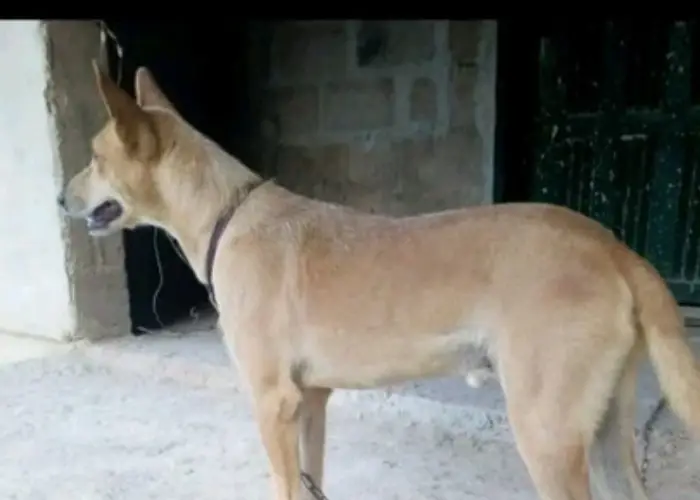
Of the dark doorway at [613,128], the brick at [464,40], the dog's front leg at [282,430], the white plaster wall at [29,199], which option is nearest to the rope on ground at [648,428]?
the dark doorway at [613,128]

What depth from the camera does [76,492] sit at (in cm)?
172

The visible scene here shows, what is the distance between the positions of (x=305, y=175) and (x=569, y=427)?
1.42 meters

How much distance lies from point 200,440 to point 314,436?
41 centimetres

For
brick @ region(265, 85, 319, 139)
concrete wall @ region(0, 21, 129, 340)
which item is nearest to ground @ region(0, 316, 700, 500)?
concrete wall @ region(0, 21, 129, 340)

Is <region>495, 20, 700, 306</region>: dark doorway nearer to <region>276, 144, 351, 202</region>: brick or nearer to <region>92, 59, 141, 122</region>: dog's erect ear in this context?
<region>276, 144, 351, 202</region>: brick

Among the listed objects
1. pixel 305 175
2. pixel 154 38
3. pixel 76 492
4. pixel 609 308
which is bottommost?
pixel 76 492

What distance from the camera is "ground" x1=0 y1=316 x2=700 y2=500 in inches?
68.1

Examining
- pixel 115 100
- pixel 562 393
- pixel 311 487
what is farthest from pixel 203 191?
pixel 562 393

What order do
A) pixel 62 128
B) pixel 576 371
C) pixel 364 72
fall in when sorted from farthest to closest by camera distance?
pixel 364 72
pixel 62 128
pixel 576 371

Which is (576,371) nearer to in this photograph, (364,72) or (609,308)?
(609,308)

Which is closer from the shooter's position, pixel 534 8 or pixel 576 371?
pixel 576 371

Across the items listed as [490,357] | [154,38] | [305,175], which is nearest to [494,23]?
[305,175]

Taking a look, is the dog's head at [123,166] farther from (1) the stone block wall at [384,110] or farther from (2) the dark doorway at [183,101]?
(1) the stone block wall at [384,110]

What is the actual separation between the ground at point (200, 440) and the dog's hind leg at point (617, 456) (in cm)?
27
